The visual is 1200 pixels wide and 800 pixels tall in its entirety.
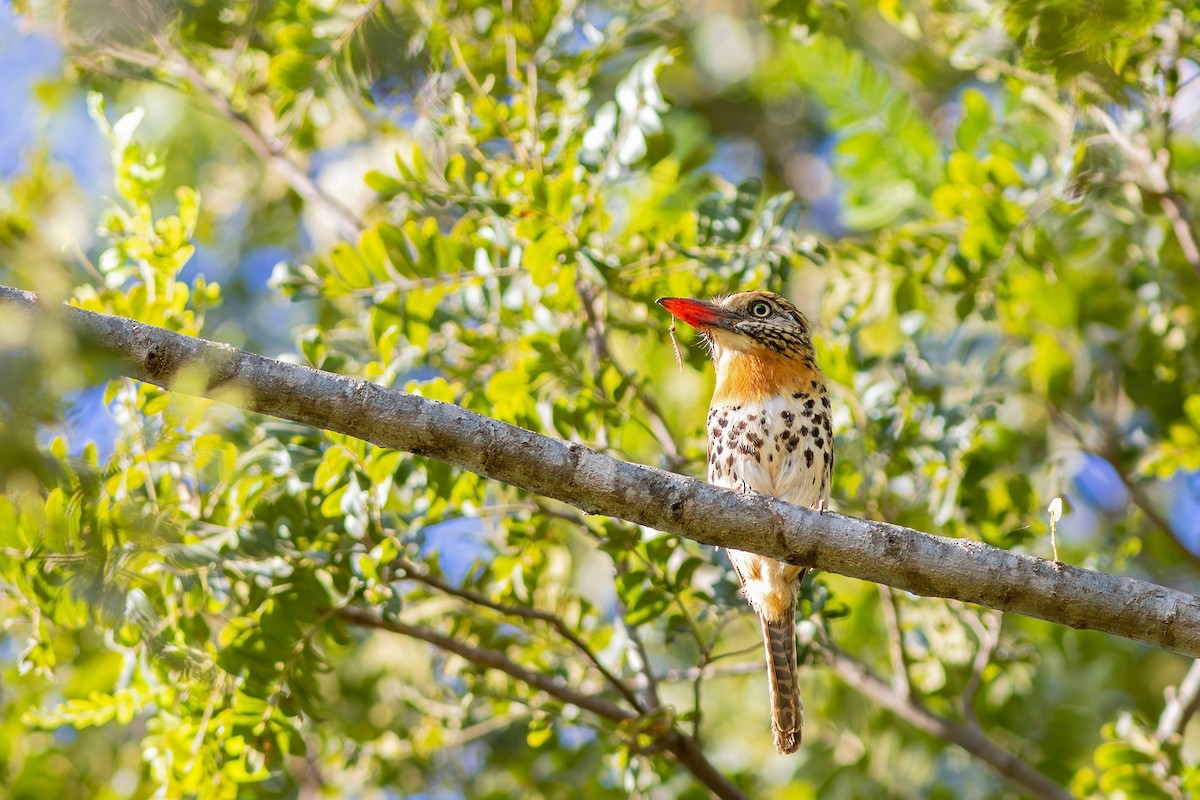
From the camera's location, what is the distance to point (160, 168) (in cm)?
377

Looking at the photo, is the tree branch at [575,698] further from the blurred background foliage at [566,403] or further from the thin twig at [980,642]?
the thin twig at [980,642]

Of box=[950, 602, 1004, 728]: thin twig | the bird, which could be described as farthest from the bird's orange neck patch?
box=[950, 602, 1004, 728]: thin twig

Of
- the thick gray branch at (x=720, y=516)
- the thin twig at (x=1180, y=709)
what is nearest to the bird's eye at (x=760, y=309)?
the thick gray branch at (x=720, y=516)

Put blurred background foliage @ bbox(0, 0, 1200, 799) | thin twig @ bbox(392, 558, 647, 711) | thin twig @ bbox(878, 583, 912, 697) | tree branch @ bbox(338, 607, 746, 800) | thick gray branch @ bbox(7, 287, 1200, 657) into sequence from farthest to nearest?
thin twig @ bbox(878, 583, 912, 697), tree branch @ bbox(338, 607, 746, 800), thin twig @ bbox(392, 558, 647, 711), blurred background foliage @ bbox(0, 0, 1200, 799), thick gray branch @ bbox(7, 287, 1200, 657)

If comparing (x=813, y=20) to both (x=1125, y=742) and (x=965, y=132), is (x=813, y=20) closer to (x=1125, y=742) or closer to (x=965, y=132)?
(x=965, y=132)

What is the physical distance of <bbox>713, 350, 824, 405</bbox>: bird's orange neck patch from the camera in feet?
14.4

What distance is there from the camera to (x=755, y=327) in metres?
4.46

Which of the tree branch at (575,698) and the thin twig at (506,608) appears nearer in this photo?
the thin twig at (506,608)

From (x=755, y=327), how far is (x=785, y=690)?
4.09ft

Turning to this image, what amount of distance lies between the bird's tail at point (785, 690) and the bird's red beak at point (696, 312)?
987 mm

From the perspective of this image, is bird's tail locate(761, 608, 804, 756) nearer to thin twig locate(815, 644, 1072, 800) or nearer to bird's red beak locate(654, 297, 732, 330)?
thin twig locate(815, 644, 1072, 800)

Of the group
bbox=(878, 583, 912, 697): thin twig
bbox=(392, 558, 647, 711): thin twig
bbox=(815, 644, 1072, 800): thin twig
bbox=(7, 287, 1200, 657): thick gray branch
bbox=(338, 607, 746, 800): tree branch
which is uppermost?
bbox=(7, 287, 1200, 657): thick gray branch

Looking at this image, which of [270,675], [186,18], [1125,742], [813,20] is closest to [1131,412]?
[1125,742]

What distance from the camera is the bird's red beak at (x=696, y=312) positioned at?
3994mm
